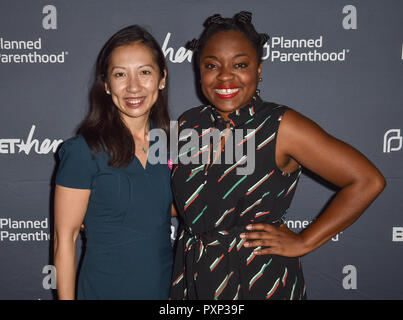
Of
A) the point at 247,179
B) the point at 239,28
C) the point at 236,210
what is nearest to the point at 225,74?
the point at 239,28

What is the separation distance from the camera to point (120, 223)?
4.59 feet

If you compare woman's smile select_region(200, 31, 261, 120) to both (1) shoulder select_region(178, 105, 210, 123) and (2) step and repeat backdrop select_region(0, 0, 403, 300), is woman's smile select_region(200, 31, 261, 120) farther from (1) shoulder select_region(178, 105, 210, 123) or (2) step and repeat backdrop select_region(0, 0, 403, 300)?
(2) step and repeat backdrop select_region(0, 0, 403, 300)

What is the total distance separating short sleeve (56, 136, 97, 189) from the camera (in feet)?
4.32

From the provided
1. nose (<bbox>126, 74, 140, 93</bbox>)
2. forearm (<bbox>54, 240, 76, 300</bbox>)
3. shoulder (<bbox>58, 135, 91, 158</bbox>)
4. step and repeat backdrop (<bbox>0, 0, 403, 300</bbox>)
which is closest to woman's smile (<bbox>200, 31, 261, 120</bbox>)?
nose (<bbox>126, 74, 140, 93</bbox>)

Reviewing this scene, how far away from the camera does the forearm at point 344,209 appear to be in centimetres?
135

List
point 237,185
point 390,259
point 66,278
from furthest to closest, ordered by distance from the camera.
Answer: point 390,259
point 66,278
point 237,185

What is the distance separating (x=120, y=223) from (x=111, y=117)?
0.48m

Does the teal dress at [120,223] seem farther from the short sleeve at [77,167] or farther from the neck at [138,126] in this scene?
the neck at [138,126]

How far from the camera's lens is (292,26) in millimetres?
2008

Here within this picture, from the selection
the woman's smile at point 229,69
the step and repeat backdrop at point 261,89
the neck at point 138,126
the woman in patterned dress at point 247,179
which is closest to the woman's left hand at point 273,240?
the woman in patterned dress at point 247,179
